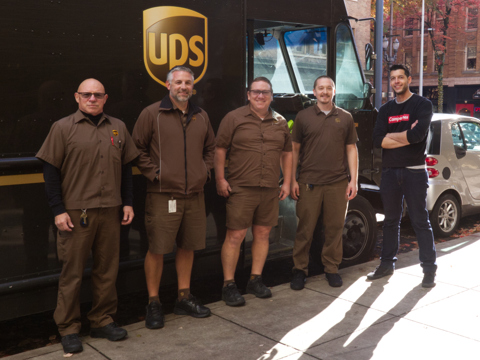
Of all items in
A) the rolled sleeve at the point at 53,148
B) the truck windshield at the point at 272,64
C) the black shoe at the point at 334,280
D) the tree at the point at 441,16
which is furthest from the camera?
the tree at the point at 441,16

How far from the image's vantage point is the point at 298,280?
5.11 metres

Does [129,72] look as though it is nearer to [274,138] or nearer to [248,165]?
[248,165]

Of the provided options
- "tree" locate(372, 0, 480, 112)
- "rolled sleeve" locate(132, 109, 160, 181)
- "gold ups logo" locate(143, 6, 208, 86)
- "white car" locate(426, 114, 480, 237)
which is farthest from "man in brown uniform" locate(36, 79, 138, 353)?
"tree" locate(372, 0, 480, 112)

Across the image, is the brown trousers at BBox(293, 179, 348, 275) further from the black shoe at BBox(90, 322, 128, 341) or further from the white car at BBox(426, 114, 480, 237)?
the white car at BBox(426, 114, 480, 237)

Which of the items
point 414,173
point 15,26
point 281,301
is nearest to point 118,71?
point 15,26

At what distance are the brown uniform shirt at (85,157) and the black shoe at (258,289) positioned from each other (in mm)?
1675

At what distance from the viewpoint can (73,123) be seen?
358cm

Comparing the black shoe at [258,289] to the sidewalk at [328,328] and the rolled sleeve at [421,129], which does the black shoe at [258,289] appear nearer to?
the sidewalk at [328,328]

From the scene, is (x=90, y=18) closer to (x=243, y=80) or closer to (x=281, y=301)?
(x=243, y=80)

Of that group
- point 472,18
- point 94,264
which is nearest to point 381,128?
point 94,264

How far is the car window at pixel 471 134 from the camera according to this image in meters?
7.74

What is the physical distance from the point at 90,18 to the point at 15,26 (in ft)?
1.78

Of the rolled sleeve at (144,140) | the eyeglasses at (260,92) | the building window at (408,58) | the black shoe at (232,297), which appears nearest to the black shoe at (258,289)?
the black shoe at (232,297)

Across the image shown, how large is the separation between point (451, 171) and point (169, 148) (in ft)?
15.7
